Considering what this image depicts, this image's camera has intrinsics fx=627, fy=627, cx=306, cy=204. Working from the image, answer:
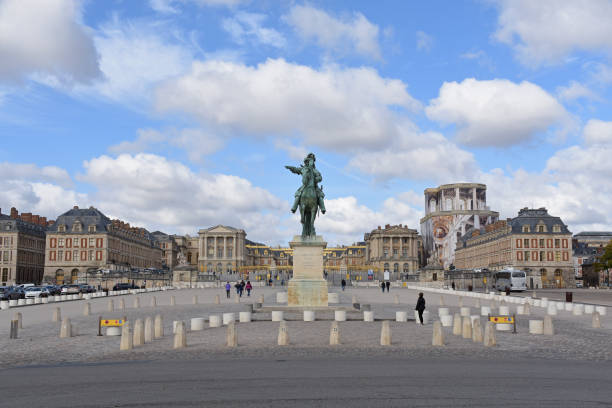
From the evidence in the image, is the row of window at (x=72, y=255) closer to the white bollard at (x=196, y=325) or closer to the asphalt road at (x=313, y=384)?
the white bollard at (x=196, y=325)

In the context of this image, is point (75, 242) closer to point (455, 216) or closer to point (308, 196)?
point (455, 216)

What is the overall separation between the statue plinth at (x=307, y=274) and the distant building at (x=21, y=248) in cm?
10273

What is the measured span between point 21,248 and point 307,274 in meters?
113

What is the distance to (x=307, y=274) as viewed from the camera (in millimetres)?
30719

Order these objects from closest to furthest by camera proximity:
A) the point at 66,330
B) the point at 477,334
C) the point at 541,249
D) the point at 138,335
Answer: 1. the point at 138,335
2. the point at 477,334
3. the point at 66,330
4. the point at 541,249

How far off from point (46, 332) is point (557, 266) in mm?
112359

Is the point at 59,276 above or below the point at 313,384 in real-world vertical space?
above

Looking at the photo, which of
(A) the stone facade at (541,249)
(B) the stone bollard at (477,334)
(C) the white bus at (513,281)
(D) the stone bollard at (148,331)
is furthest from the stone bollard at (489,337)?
(A) the stone facade at (541,249)

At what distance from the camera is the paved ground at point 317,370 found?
11.2 metres

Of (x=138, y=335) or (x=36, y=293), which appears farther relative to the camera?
(x=36, y=293)

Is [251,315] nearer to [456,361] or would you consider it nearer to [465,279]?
[456,361]

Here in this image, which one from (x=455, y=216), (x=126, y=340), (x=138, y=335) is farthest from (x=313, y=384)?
(x=455, y=216)

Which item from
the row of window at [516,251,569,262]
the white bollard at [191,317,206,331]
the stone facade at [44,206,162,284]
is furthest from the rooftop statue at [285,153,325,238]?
the stone facade at [44,206,162,284]

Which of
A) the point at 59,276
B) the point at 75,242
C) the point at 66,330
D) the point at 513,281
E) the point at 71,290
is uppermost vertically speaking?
the point at 75,242
